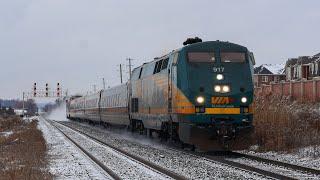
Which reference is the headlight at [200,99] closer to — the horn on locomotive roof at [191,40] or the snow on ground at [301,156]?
the snow on ground at [301,156]

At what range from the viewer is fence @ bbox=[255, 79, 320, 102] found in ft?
109

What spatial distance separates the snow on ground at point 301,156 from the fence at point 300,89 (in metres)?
16.4

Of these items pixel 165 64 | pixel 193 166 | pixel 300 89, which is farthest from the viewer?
pixel 300 89

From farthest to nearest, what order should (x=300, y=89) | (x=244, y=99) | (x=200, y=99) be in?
(x=300, y=89) → (x=244, y=99) → (x=200, y=99)

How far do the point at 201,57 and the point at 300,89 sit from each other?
20966 millimetres

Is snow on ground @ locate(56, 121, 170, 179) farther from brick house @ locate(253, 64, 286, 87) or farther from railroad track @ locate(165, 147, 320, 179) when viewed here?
brick house @ locate(253, 64, 286, 87)

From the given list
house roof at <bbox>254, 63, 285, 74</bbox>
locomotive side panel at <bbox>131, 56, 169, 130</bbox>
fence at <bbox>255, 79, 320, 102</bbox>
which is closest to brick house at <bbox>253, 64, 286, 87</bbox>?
house roof at <bbox>254, 63, 285, 74</bbox>

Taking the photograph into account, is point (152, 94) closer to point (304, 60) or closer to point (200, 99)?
point (200, 99)

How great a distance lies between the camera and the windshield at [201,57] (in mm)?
17375

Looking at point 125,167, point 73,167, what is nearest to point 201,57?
point 125,167

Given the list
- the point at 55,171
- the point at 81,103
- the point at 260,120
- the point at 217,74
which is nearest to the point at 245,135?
the point at 217,74

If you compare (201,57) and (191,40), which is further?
(191,40)

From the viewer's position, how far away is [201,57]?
1748cm

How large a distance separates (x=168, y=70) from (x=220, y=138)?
349 cm
